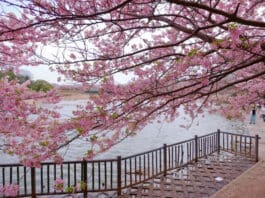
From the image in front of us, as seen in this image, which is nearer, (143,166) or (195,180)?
(195,180)

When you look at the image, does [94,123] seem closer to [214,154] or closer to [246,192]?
[246,192]

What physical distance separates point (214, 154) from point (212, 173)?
1973 mm

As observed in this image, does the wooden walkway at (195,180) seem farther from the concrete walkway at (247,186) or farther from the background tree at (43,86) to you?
the background tree at (43,86)

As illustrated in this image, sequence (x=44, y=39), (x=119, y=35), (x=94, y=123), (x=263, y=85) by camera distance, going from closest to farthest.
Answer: (x=44, y=39) < (x=94, y=123) < (x=119, y=35) < (x=263, y=85)

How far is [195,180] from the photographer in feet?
22.9

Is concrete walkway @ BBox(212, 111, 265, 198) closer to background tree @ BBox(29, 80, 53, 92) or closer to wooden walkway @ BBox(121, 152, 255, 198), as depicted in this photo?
wooden walkway @ BBox(121, 152, 255, 198)

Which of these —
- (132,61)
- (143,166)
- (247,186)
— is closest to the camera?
(132,61)

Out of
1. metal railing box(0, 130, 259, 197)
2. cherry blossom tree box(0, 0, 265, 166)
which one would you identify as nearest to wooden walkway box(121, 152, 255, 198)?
metal railing box(0, 130, 259, 197)

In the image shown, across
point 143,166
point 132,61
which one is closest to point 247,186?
point 143,166

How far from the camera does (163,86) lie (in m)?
3.89

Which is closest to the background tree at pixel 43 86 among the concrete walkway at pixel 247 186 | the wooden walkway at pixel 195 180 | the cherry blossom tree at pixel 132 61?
the cherry blossom tree at pixel 132 61

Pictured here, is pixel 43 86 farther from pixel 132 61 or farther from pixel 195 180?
pixel 195 180

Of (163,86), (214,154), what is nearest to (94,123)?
(163,86)

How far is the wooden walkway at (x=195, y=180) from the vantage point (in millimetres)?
6199
